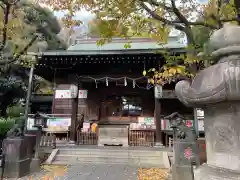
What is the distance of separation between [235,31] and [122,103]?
12092 millimetres

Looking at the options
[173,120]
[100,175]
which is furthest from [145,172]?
[173,120]

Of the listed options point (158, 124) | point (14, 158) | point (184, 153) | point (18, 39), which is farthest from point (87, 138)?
point (18, 39)

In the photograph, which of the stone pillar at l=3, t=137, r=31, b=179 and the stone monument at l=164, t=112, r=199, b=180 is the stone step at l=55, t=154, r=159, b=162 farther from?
the stone monument at l=164, t=112, r=199, b=180

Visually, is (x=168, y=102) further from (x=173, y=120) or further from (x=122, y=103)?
(x=173, y=120)

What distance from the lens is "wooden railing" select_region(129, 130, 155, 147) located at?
1225 centimetres

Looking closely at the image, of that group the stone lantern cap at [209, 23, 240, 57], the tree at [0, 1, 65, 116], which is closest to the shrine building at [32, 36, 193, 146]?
the tree at [0, 1, 65, 116]

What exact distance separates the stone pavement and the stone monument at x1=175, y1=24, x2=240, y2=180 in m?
5.00

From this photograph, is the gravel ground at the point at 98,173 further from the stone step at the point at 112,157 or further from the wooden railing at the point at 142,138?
the wooden railing at the point at 142,138

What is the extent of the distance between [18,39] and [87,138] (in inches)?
298

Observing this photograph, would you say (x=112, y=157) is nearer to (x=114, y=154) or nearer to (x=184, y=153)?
(x=114, y=154)

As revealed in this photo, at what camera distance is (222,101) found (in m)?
2.25

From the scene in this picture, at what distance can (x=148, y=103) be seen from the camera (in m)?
14.0

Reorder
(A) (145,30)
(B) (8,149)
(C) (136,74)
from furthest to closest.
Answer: (C) (136,74) < (B) (8,149) < (A) (145,30)

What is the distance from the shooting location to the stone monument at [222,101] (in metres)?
2.19
